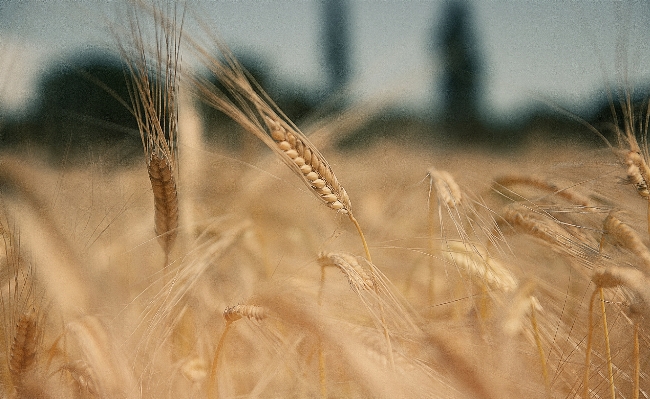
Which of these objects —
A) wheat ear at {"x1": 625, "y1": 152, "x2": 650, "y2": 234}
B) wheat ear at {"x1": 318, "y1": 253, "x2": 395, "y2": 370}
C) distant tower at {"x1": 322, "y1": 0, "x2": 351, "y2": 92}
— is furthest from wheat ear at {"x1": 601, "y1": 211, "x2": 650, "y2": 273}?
distant tower at {"x1": 322, "y1": 0, "x2": 351, "y2": 92}

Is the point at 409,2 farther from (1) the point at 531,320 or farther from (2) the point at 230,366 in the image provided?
(2) the point at 230,366

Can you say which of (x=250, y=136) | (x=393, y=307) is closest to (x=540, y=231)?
(x=393, y=307)

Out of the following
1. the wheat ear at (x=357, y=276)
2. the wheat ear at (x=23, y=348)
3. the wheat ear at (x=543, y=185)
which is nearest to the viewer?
the wheat ear at (x=357, y=276)

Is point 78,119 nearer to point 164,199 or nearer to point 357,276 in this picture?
point 164,199

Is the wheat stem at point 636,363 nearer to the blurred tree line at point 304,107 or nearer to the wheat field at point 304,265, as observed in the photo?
the wheat field at point 304,265

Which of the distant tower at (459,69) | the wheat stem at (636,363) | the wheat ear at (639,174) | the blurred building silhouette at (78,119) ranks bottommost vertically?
the wheat stem at (636,363)

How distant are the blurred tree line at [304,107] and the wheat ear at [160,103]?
0.29ft

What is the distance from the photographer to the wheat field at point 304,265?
0.77 m

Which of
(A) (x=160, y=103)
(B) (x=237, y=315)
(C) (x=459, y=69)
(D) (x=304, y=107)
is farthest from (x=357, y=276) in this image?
(C) (x=459, y=69)

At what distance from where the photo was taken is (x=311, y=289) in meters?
0.87

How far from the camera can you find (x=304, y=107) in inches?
53.0

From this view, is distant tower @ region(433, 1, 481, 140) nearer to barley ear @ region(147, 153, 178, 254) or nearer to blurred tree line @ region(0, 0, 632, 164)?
blurred tree line @ region(0, 0, 632, 164)

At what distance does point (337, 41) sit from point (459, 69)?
1.05ft

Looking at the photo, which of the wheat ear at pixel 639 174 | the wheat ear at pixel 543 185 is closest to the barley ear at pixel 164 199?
the wheat ear at pixel 543 185
